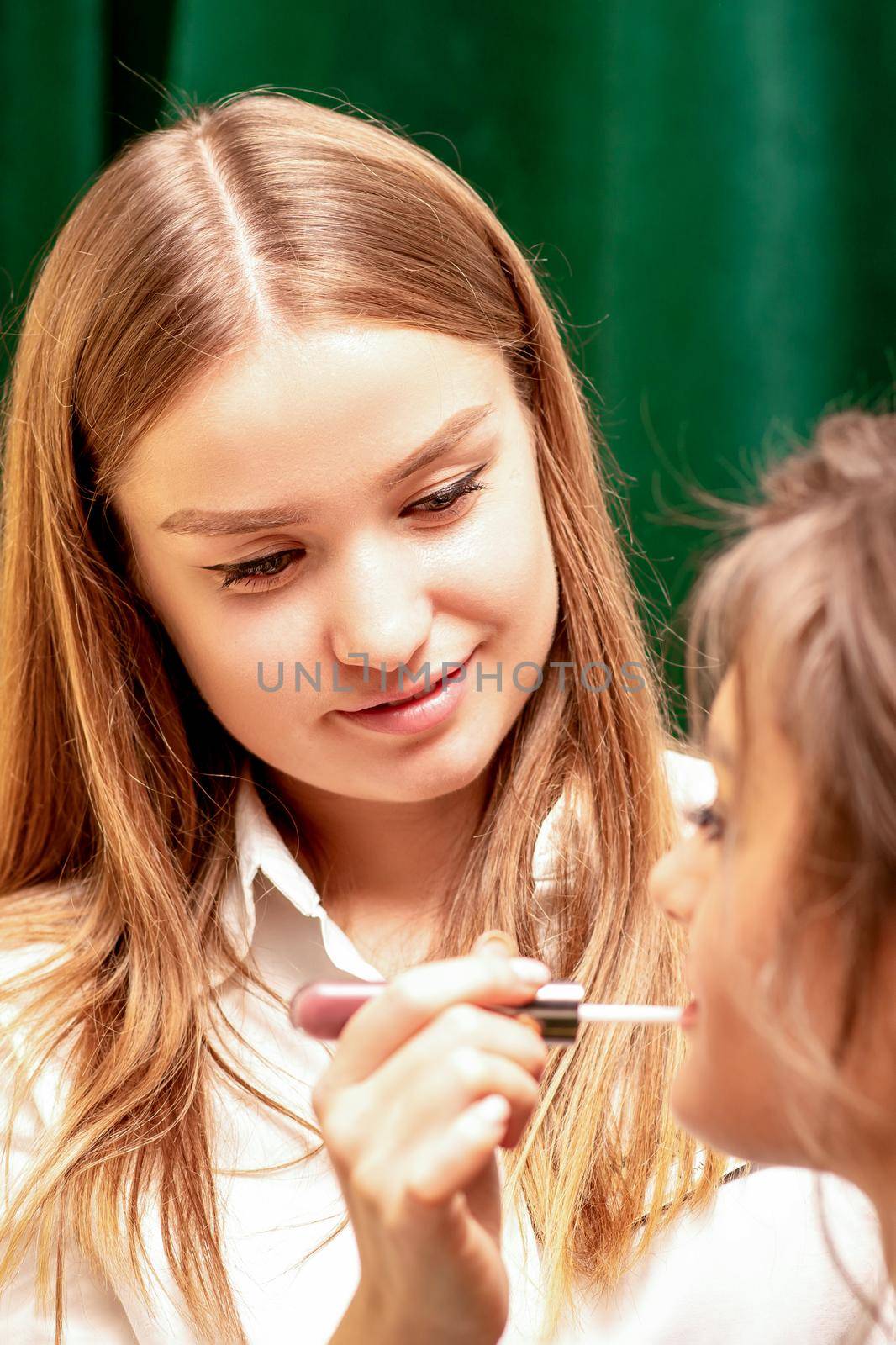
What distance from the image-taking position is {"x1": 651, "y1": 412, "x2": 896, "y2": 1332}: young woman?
50 centimetres

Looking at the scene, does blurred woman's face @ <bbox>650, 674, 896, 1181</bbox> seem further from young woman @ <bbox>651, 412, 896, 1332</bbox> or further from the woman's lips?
the woman's lips

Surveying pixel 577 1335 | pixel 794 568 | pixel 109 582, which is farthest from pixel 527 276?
pixel 577 1335

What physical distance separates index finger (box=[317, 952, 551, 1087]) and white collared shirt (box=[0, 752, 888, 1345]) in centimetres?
27

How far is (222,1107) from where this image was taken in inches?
34.2

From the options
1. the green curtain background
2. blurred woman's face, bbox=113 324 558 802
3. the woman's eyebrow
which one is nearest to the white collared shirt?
blurred woman's face, bbox=113 324 558 802

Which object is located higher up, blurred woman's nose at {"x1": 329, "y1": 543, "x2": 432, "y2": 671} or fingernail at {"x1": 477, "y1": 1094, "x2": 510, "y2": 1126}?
blurred woman's nose at {"x1": 329, "y1": 543, "x2": 432, "y2": 671}

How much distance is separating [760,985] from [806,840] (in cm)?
6

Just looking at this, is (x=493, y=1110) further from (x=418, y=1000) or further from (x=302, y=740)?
(x=302, y=740)

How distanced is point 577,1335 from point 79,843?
483 millimetres

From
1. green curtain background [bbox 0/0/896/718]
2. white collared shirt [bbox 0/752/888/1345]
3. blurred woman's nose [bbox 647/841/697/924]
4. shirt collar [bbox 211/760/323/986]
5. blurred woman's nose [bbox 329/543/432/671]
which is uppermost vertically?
green curtain background [bbox 0/0/896/718]

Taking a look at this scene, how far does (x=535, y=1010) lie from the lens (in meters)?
0.58

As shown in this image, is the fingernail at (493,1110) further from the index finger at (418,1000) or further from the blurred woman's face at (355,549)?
the blurred woman's face at (355,549)

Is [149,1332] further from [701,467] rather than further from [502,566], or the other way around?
[701,467]

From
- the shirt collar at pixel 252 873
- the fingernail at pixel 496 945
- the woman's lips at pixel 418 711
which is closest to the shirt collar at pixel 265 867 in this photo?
the shirt collar at pixel 252 873
